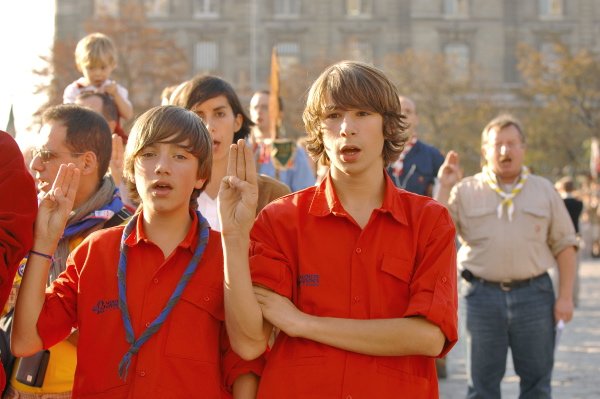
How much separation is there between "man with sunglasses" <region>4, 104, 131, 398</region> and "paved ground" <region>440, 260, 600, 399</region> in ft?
17.0

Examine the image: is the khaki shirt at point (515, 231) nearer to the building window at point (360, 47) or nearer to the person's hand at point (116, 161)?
the person's hand at point (116, 161)

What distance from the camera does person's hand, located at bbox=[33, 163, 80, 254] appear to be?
4.11 meters

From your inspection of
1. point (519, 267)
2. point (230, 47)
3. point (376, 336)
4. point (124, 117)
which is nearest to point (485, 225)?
point (519, 267)

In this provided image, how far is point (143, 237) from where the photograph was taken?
14.0ft

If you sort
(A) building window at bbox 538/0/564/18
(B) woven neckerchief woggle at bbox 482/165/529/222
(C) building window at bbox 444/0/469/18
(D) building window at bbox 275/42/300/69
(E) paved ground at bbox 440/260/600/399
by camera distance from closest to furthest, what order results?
(B) woven neckerchief woggle at bbox 482/165/529/222
(E) paved ground at bbox 440/260/600/399
(D) building window at bbox 275/42/300/69
(A) building window at bbox 538/0/564/18
(C) building window at bbox 444/0/469/18

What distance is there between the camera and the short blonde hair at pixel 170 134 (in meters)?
4.28

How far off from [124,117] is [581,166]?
1944 inches

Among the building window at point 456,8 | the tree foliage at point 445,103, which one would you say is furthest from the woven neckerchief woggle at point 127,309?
the building window at point 456,8

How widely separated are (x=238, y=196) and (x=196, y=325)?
1.57ft

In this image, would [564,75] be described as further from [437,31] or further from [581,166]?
[437,31]

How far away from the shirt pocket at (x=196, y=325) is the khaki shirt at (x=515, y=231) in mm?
4116

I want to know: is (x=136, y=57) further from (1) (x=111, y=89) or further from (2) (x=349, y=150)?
(2) (x=349, y=150)

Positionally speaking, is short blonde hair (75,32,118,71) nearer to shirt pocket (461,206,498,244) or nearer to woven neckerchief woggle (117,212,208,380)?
shirt pocket (461,206,498,244)

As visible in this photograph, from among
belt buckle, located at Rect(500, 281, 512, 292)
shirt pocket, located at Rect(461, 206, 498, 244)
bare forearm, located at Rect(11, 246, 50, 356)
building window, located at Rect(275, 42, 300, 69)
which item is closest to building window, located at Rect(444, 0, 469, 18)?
building window, located at Rect(275, 42, 300, 69)
